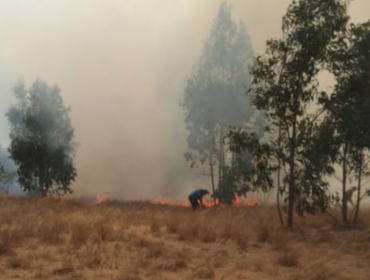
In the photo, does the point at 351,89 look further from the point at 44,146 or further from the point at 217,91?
→ the point at 44,146

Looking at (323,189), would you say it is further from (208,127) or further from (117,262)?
(208,127)

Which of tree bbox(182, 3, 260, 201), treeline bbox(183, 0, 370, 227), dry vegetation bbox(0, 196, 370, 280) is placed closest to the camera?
dry vegetation bbox(0, 196, 370, 280)

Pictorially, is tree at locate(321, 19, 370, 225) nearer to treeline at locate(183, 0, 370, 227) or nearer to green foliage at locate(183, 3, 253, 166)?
treeline at locate(183, 0, 370, 227)

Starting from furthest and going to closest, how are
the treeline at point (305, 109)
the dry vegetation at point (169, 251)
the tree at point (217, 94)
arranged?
1. the tree at point (217, 94)
2. the treeline at point (305, 109)
3. the dry vegetation at point (169, 251)

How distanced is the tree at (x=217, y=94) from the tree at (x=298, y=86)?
16.0m

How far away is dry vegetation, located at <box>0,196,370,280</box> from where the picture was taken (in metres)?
6.91

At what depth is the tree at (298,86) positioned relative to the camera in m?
13.3

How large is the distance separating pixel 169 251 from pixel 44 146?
27405 mm

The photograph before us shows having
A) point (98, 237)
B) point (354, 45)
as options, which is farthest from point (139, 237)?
point (354, 45)

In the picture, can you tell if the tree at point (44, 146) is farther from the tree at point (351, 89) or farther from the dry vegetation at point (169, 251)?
the tree at point (351, 89)

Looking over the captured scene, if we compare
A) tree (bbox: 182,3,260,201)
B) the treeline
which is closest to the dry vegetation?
the treeline

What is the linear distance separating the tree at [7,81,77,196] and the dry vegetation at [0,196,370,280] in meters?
21.4

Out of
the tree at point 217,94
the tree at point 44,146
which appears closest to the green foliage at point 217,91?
the tree at point 217,94

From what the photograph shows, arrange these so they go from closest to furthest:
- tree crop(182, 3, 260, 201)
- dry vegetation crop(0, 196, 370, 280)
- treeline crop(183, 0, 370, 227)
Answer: dry vegetation crop(0, 196, 370, 280) → treeline crop(183, 0, 370, 227) → tree crop(182, 3, 260, 201)
